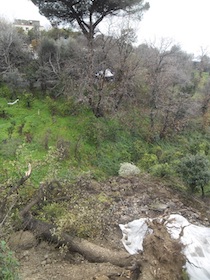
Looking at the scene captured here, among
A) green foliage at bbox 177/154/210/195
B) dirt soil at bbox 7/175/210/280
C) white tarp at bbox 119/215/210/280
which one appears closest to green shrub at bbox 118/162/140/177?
dirt soil at bbox 7/175/210/280

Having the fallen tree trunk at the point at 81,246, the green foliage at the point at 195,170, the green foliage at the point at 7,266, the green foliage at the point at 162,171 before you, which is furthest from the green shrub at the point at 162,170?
the green foliage at the point at 7,266

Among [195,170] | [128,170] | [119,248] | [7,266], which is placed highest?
[7,266]

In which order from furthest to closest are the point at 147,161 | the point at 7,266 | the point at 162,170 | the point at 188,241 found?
the point at 147,161 → the point at 162,170 → the point at 188,241 → the point at 7,266

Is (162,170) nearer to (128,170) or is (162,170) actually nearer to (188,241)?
(128,170)

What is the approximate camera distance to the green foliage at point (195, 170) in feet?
29.5

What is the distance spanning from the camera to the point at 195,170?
9062mm

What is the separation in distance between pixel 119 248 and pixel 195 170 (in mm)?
3986

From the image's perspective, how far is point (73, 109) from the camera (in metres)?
13.2

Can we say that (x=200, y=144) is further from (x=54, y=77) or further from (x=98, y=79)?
(x=54, y=77)

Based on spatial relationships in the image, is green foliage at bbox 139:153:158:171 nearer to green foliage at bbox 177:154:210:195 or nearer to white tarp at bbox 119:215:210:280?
green foliage at bbox 177:154:210:195

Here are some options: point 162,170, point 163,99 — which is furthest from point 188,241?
point 163,99

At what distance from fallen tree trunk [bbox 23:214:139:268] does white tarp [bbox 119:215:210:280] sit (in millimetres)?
458

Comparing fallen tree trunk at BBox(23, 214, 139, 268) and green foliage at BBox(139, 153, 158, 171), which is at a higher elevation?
green foliage at BBox(139, 153, 158, 171)

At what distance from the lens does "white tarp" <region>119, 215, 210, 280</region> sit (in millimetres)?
5748
